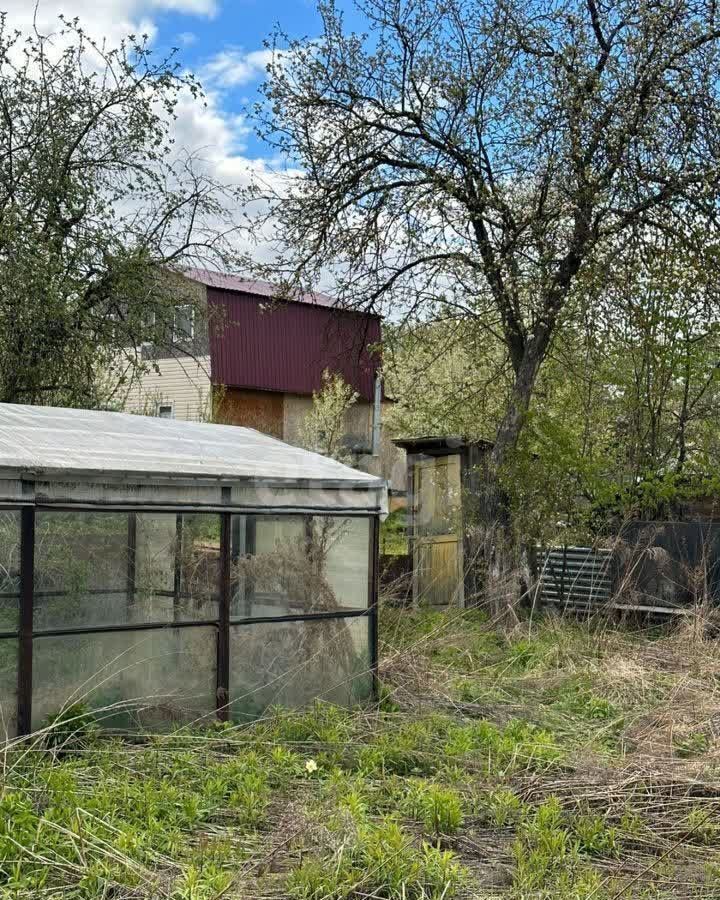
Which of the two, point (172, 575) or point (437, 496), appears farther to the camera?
point (437, 496)

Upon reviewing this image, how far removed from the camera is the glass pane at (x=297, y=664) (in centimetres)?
750

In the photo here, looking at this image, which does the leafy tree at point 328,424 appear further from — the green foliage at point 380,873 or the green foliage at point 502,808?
the green foliage at point 380,873

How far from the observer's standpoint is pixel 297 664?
25.3 feet

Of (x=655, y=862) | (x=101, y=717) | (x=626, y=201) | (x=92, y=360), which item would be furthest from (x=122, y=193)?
(x=655, y=862)

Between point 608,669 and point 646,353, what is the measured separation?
16.0ft

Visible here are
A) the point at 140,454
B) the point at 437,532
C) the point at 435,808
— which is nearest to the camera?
the point at 435,808

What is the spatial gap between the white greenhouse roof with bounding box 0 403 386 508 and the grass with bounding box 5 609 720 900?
5.12ft

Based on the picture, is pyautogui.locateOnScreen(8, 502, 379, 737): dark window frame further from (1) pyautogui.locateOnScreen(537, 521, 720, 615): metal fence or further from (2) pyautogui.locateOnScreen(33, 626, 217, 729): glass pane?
(1) pyautogui.locateOnScreen(537, 521, 720, 615): metal fence

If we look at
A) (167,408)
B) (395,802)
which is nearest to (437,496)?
(395,802)

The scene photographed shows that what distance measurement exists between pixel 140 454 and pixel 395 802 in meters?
3.10

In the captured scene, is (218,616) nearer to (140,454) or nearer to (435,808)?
(140,454)

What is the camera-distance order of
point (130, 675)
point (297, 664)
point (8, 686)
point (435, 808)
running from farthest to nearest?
1. point (297, 664)
2. point (130, 675)
3. point (8, 686)
4. point (435, 808)

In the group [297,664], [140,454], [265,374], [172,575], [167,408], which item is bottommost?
[297,664]

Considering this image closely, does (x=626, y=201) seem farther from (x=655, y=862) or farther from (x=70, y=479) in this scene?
(x=655, y=862)
